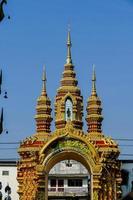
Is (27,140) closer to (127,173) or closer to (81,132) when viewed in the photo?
(81,132)

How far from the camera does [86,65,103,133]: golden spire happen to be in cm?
5500

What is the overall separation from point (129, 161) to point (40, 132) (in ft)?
28.6

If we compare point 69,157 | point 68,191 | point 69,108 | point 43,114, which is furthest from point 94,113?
point 68,191

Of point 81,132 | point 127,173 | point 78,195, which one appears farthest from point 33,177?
point 78,195

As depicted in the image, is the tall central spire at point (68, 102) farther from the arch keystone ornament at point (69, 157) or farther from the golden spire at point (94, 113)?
the golden spire at point (94, 113)

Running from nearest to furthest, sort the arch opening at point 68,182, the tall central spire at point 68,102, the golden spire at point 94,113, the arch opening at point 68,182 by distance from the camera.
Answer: the golden spire at point 94,113
the tall central spire at point 68,102
the arch opening at point 68,182
the arch opening at point 68,182

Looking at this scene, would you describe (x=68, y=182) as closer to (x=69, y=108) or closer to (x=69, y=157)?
(x=69, y=108)

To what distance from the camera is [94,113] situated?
56250mm

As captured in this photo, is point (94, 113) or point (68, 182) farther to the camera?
point (68, 182)

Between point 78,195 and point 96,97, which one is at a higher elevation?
point 96,97

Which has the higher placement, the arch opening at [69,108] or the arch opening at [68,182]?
the arch opening at [69,108]

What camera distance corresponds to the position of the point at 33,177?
49.8 m

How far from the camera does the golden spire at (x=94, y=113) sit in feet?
180

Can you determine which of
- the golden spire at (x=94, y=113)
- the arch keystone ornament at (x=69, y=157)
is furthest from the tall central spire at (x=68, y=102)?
the golden spire at (x=94, y=113)
